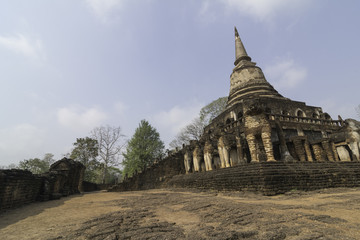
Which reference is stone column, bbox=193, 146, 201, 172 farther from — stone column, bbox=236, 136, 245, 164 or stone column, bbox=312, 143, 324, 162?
stone column, bbox=312, 143, 324, 162

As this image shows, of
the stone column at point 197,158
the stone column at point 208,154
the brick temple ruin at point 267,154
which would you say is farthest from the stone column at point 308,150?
the stone column at point 197,158

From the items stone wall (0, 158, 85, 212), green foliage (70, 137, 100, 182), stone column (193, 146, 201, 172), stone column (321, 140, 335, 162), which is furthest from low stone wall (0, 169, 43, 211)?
green foliage (70, 137, 100, 182)

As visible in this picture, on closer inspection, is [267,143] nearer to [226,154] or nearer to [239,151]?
[239,151]

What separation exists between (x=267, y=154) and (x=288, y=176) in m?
1.29

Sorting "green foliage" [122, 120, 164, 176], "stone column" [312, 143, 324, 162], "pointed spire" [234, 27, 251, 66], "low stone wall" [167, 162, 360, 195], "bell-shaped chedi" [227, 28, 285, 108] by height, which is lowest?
"low stone wall" [167, 162, 360, 195]

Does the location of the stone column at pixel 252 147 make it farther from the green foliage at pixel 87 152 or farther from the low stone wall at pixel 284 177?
the green foliage at pixel 87 152

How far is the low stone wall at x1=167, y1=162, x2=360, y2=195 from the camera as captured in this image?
20.3 feet

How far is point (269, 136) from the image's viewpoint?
7809 millimetres

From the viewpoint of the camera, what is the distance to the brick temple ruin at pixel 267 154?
664 centimetres

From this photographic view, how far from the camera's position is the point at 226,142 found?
1015 cm

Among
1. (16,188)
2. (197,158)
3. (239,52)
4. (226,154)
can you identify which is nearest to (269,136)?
(226,154)

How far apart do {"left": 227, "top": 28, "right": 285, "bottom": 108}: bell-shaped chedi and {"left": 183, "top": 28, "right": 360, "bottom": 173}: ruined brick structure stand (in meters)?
0.10

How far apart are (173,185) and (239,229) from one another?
1170 cm

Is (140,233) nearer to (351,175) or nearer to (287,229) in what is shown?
(287,229)
